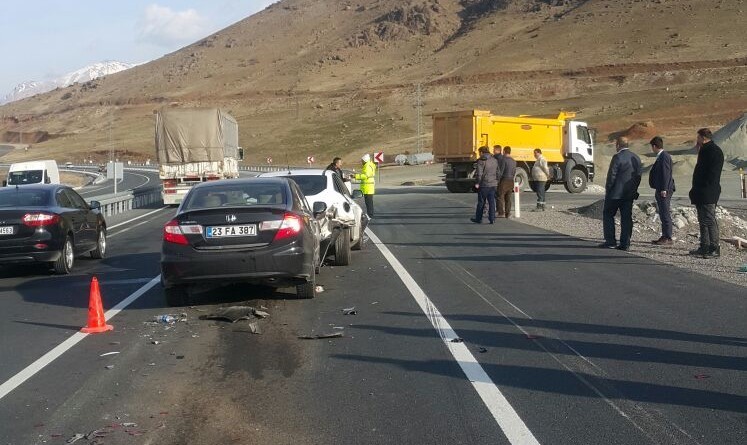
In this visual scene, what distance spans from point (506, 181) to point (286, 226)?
44.9 ft

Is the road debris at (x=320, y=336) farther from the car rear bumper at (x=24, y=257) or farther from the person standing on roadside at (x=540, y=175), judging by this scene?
the person standing on roadside at (x=540, y=175)

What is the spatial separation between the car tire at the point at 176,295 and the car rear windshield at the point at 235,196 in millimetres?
950

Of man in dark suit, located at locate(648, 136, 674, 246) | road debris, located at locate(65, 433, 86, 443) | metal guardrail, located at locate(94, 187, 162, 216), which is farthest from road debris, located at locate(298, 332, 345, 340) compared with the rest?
metal guardrail, located at locate(94, 187, 162, 216)

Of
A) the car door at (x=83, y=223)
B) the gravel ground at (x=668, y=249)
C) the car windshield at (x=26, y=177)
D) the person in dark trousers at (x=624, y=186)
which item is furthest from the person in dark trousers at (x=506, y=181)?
the car windshield at (x=26, y=177)

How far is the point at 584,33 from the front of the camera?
13250cm

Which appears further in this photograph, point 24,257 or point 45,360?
point 24,257

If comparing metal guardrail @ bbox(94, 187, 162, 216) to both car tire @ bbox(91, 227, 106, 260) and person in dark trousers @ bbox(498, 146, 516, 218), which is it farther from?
person in dark trousers @ bbox(498, 146, 516, 218)

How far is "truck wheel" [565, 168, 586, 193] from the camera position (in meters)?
38.3

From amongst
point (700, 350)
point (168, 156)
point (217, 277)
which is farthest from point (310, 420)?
point (168, 156)

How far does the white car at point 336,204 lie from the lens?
13930 millimetres

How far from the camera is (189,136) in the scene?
34.1 m

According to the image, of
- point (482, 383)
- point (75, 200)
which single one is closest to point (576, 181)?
point (75, 200)

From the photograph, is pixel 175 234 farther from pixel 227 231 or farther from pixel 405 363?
pixel 405 363

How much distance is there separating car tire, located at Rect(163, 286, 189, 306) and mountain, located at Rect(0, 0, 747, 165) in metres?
62.5
